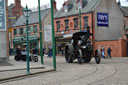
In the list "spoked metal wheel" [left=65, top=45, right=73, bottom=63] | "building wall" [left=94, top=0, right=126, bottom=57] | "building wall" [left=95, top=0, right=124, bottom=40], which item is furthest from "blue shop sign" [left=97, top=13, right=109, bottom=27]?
"spoked metal wheel" [left=65, top=45, right=73, bottom=63]

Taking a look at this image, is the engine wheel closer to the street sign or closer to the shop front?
the street sign

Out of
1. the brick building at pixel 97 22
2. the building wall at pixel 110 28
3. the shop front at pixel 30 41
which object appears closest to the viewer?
the building wall at pixel 110 28

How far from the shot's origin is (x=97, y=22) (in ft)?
128

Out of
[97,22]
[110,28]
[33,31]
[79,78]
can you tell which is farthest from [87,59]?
[33,31]

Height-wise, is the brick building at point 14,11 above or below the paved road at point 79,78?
above

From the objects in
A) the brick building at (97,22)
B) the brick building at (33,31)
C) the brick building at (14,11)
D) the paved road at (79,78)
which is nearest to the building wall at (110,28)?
the brick building at (97,22)

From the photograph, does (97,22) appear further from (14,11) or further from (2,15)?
(14,11)

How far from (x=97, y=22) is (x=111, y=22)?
402 centimetres

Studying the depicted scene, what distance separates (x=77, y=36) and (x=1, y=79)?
1245 centimetres

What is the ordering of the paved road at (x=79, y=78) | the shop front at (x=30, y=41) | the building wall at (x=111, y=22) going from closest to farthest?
the paved road at (x=79, y=78), the building wall at (x=111, y=22), the shop front at (x=30, y=41)

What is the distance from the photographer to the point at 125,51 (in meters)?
35.8

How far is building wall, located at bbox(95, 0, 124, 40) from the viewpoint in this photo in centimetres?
4059

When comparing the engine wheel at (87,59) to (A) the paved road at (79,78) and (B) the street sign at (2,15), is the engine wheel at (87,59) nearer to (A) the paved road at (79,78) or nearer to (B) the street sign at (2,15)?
(A) the paved road at (79,78)

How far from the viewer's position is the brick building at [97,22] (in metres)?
38.1
